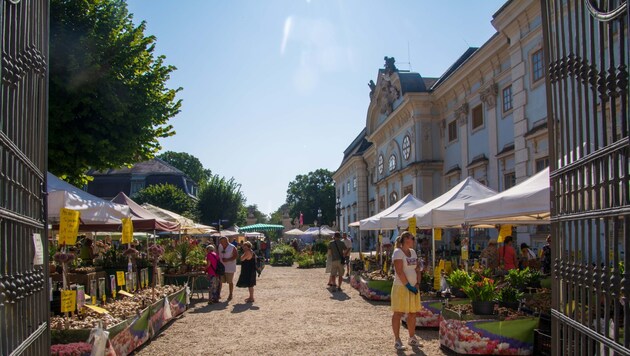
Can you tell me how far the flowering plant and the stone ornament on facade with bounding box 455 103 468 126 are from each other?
19154 millimetres

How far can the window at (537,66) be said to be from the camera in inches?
704

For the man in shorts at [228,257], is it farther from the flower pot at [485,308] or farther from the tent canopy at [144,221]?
the flower pot at [485,308]

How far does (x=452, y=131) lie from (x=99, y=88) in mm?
19940

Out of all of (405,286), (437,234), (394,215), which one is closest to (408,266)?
(405,286)

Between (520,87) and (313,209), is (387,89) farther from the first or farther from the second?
(313,209)

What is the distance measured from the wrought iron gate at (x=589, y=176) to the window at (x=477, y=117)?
21504 mm

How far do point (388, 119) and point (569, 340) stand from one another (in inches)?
1341

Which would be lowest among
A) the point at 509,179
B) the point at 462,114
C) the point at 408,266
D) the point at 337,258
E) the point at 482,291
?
the point at 337,258

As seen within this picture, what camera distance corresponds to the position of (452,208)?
12242 mm

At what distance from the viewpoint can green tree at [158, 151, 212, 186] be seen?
296 feet

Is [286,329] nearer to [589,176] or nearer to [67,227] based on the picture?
[67,227]

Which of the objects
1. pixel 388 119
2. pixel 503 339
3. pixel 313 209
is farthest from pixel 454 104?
pixel 313 209

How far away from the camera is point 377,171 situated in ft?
146

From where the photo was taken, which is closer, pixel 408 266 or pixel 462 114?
pixel 408 266
